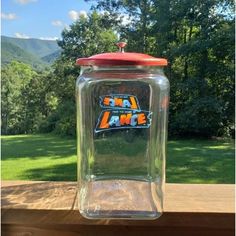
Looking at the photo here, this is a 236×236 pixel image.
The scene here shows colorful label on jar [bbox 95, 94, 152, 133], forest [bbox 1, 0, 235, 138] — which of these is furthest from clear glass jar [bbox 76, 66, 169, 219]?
forest [bbox 1, 0, 235, 138]

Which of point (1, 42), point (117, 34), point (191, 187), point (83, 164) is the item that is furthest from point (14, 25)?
point (191, 187)

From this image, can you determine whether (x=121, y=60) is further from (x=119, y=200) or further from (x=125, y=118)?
(x=119, y=200)

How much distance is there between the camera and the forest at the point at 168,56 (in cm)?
98

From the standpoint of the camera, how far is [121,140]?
62 cm

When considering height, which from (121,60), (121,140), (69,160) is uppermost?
(121,60)

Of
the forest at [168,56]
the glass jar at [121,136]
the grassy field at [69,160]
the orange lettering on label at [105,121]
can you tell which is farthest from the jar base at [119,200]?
the grassy field at [69,160]

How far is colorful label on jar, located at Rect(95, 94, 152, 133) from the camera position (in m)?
0.55

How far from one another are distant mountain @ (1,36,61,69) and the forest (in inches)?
0.7

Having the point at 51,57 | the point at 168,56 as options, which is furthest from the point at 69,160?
the point at 168,56

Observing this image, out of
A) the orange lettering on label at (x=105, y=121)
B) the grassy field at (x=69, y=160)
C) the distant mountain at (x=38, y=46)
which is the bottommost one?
the grassy field at (x=69, y=160)

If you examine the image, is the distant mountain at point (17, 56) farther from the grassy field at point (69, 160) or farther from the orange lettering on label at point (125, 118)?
the orange lettering on label at point (125, 118)

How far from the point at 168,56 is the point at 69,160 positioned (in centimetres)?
44

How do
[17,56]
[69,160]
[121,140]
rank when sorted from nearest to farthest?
[121,140] < [17,56] < [69,160]

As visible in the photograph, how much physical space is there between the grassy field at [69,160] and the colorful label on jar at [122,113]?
1.72ft
